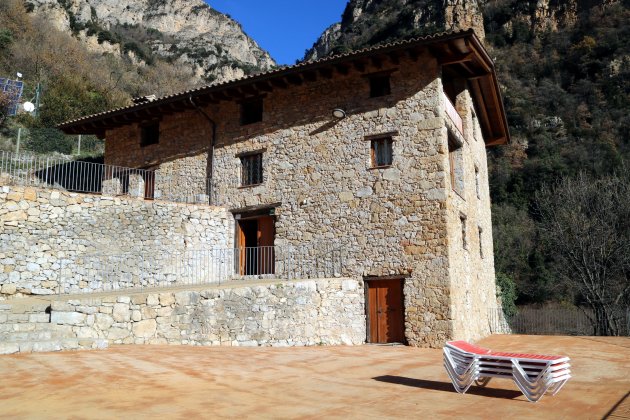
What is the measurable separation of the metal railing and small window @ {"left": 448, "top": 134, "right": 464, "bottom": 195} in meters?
7.70

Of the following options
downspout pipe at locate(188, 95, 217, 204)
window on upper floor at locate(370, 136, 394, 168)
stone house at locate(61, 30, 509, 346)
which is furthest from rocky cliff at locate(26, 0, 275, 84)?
window on upper floor at locate(370, 136, 394, 168)

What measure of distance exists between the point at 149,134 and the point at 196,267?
6.13 m

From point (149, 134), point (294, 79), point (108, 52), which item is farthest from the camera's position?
point (108, 52)

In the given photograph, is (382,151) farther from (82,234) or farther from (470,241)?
(82,234)

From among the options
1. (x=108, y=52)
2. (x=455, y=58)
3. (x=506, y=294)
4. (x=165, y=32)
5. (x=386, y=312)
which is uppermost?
(x=165, y=32)

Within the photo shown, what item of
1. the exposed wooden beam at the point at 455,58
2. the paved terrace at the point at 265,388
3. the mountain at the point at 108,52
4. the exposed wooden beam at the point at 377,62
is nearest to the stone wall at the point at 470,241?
the exposed wooden beam at the point at 455,58

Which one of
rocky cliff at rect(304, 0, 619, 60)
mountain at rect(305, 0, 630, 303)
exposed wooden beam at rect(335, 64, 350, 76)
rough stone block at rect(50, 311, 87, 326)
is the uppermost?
rocky cliff at rect(304, 0, 619, 60)

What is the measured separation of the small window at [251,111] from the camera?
17078mm

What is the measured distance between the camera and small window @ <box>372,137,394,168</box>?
14.5 metres

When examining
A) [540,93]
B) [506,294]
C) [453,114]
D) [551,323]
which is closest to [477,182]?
[453,114]

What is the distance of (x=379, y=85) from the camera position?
15.1 metres

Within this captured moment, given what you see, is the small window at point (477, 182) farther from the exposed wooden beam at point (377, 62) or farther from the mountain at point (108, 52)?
the mountain at point (108, 52)

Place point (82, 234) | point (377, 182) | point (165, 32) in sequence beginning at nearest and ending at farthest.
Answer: point (377, 182)
point (82, 234)
point (165, 32)

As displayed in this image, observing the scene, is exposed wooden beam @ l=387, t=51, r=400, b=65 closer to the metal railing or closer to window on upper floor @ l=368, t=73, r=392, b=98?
window on upper floor @ l=368, t=73, r=392, b=98
